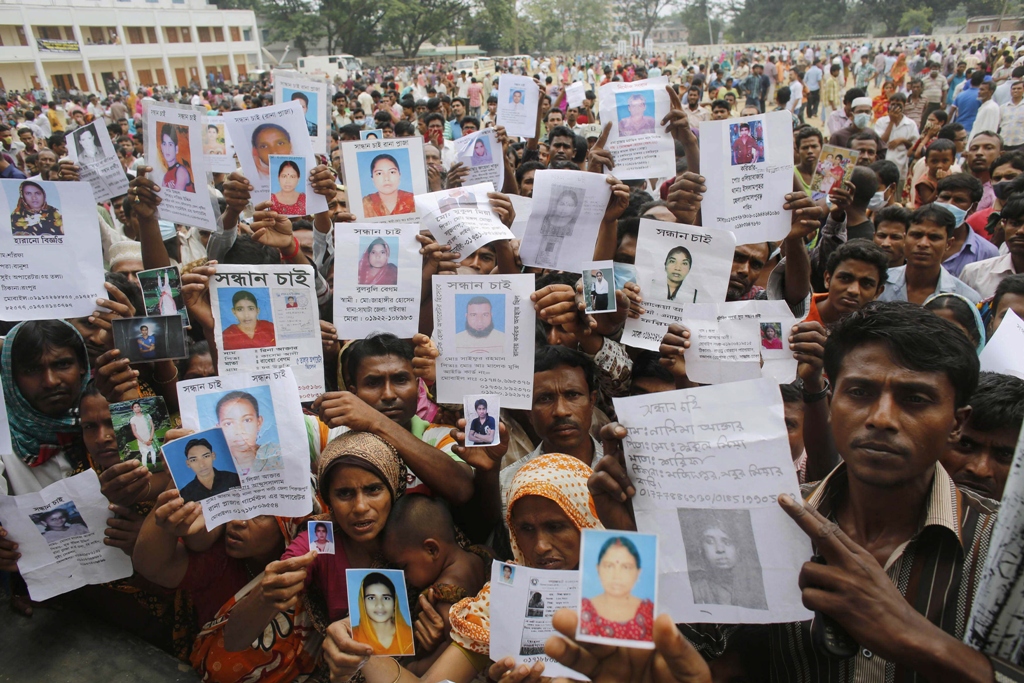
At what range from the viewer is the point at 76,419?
9.48ft

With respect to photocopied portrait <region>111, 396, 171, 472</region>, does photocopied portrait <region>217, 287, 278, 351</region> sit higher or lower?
higher

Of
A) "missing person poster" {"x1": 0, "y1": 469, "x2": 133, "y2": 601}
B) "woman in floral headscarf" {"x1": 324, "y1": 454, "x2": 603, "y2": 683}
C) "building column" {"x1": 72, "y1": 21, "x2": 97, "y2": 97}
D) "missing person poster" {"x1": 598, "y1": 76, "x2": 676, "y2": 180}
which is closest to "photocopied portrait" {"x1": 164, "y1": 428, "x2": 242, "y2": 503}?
"missing person poster" {"x1": 0, "y1": 469, "x2": 133, "y2": 601}

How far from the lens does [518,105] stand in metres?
6.72

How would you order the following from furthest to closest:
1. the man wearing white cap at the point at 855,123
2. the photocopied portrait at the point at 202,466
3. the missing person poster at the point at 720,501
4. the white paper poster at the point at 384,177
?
the man wearing white cap at the point at 855,123
the white paper poster at the point at 384,177
the photocopied portrait at the point at 202,466
the missing person poster at the point at 720,501

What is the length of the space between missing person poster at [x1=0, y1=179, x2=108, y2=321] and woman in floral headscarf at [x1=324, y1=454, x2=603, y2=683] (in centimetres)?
194

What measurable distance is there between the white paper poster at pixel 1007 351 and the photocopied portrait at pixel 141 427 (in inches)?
125

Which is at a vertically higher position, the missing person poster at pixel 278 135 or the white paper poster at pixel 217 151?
the missing person poster at pixel 278 135

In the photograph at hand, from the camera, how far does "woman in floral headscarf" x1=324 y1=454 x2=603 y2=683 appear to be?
212 centimetres

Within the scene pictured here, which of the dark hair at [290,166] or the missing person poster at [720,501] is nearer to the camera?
the missing person poster at [720,501]

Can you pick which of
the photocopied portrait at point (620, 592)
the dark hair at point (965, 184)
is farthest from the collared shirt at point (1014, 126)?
the photocopied portrait at point (620, 592)

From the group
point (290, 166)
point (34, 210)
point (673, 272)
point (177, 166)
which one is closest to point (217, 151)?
point (177, 166)

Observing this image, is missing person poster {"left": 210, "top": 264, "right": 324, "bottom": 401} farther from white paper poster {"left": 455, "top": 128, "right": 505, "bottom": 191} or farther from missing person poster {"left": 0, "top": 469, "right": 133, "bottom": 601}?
white paper poster {"left": 455, "top": 128, "right": 505, "bottom": 191}

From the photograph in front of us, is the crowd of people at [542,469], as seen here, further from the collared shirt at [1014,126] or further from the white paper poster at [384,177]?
the collared shirt at [1014,126]

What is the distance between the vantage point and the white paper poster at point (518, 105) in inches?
260
